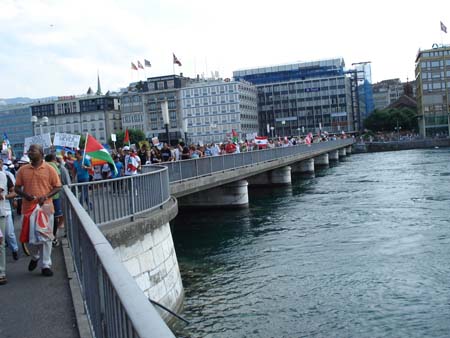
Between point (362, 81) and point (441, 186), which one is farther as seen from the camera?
point (362, 81)

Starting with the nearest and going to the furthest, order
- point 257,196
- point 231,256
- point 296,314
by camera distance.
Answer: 1. point 296,314
2. point 231,256
3. point 257,196

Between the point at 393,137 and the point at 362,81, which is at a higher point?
the point at 362,81

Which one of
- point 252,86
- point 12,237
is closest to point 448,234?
point 12,237

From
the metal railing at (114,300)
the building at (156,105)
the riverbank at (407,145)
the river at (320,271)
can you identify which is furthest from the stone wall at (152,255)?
the building at (156,105)

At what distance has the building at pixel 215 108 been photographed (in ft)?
462

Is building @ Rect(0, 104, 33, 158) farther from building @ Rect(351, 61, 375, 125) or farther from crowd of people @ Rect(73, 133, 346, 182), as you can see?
crowd of people @ Rect(73, 133, 346, 182)

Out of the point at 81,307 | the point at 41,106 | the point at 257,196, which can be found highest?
the point at 41,106

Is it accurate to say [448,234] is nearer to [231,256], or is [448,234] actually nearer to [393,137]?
[231,256]

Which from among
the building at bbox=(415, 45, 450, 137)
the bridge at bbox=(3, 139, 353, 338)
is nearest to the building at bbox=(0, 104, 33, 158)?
the building at bbox=(415, 45, 450, 137)

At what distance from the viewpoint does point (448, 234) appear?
57.4 ft

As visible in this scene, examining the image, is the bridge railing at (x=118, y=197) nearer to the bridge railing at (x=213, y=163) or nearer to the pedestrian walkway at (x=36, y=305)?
the pedestrian walkway at (x=36, y=305)

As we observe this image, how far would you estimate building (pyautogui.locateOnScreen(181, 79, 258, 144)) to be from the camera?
141 m

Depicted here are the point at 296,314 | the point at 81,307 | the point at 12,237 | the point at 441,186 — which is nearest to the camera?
the point at 81,307

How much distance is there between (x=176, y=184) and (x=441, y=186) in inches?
750
